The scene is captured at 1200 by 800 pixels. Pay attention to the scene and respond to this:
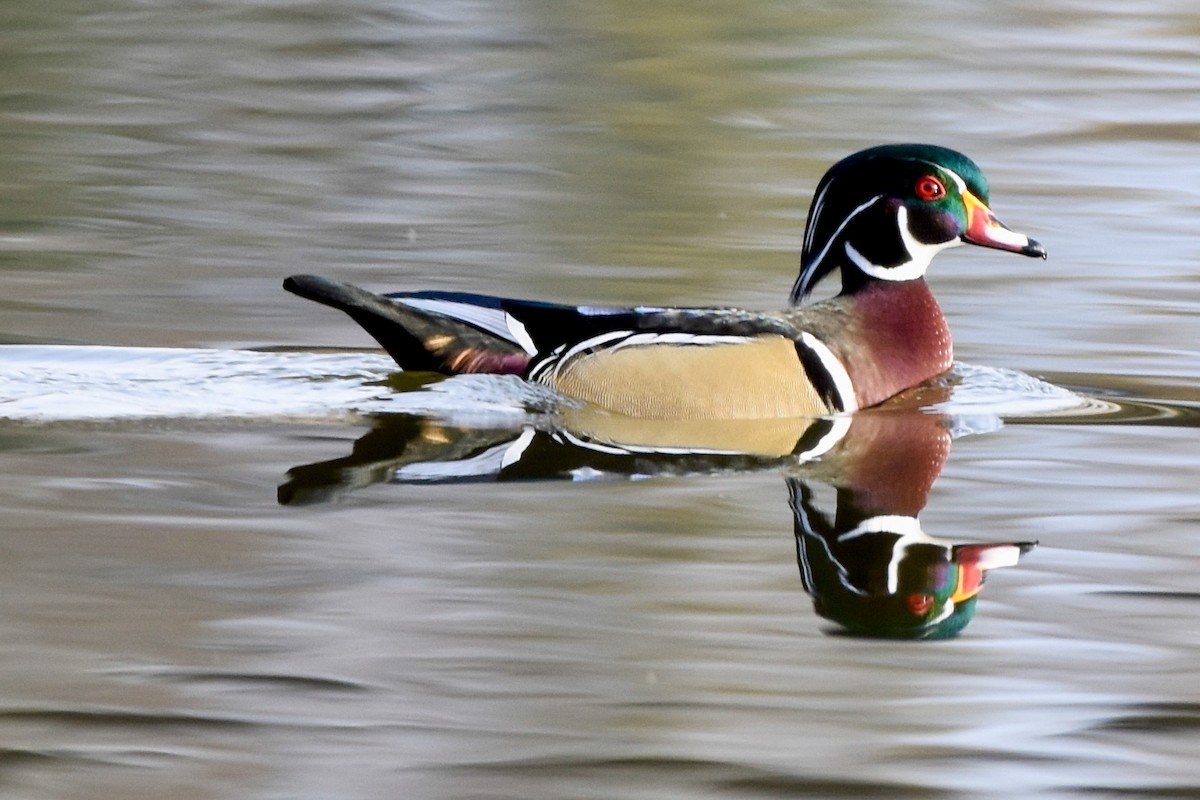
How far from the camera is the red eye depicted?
7.48 meters

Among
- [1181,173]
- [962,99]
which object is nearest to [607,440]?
[1181,173]

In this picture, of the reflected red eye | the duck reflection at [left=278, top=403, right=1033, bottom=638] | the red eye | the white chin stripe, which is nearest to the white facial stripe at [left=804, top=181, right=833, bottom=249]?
the white chin stripe

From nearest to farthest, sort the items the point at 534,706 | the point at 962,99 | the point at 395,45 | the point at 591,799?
the point at 591,799
the point at 534,706
the point at 962,99
the point at 395,45

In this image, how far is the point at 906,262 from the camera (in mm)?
7605

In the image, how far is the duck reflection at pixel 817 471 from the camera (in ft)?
15.9

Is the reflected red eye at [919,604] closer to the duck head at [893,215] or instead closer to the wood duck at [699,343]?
the wood duck at [699,343]

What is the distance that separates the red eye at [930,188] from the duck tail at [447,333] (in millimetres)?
1666

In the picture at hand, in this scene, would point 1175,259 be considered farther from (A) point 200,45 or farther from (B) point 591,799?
(A) point 200,45

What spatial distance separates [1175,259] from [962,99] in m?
4.99

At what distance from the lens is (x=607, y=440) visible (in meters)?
6.48

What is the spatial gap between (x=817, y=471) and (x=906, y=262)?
5.72 feet

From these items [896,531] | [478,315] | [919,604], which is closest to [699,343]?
[478,315]

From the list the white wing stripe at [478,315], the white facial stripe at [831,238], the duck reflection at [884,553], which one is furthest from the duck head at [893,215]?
the duck reflection at [884,553]

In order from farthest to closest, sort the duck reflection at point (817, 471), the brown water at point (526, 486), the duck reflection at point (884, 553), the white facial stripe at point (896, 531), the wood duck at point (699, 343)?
the wood duck at point (699, 343), the white facial stripe at point (896, 531), the duck reflection at point (817, 471), the duck reflection at point (884, 553), the brown water at point (526, 486)
